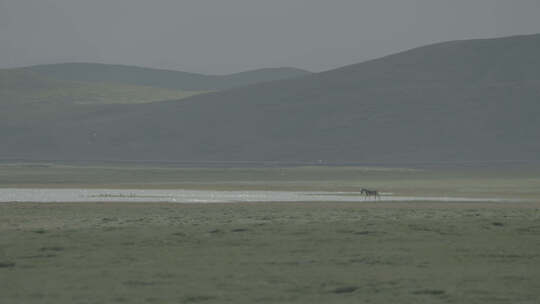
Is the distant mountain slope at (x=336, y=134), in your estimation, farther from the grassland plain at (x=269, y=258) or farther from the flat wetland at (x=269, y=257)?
the grassland plain at (x=269, y=258)

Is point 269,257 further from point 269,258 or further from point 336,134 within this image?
point 336,134

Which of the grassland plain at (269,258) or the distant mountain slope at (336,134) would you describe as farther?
A: the distant mountain slope at (336,134)

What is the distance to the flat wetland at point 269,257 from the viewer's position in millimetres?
20562

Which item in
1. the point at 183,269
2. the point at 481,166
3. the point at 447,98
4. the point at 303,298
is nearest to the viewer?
the point at 303,298

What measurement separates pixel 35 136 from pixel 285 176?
94.9m

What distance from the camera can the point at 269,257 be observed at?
26078 millimetres

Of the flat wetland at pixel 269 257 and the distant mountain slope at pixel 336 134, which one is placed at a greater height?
the distant mountain slope at pixel 336 134

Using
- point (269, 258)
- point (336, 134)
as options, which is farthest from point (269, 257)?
point (336, 134)

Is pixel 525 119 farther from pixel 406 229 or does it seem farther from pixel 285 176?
pixel 406 229

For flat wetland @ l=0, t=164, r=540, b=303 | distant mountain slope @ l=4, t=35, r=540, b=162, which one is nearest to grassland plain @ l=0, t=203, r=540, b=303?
flat wetland @ l=0, t=164, r=540, b=303

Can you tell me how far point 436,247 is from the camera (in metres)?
28.3

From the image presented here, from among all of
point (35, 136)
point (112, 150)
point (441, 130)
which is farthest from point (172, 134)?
point (441, 130)

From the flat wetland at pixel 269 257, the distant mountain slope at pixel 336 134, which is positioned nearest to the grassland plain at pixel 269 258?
the flat wetland at pixel 269 257

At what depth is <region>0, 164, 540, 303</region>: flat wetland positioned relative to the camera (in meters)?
20.6
